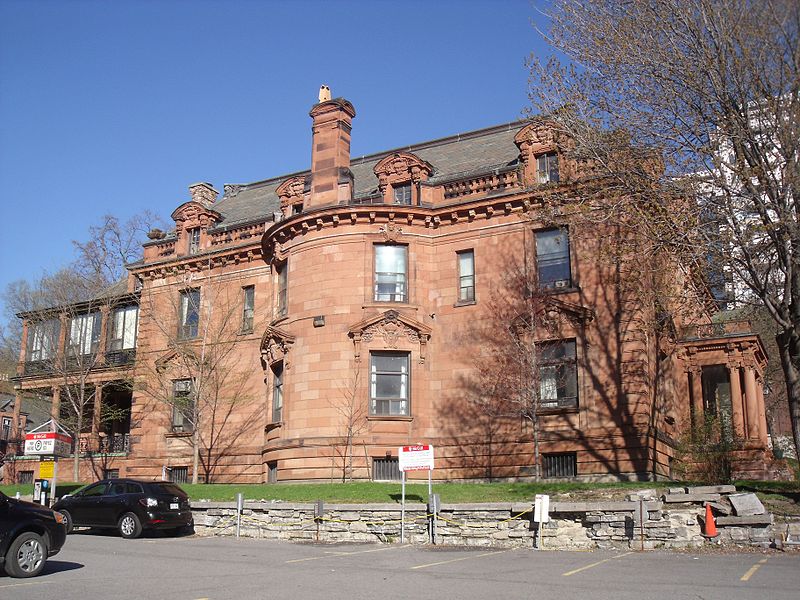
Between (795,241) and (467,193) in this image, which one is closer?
(795,241)

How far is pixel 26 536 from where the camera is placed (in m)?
13.0

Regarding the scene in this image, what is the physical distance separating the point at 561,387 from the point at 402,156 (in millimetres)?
10772

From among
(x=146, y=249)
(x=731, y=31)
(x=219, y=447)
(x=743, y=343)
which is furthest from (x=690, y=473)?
(x=146, y=249)

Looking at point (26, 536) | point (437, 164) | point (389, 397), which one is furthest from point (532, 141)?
point (26, 536)

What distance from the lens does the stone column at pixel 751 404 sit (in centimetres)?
3397

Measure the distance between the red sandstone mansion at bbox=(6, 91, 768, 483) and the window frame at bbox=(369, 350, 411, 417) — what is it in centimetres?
6

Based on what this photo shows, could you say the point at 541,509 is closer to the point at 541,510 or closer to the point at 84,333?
the point at 541,510

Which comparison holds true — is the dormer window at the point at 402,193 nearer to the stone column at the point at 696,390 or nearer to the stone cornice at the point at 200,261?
the stone cornice at the point at 200,261

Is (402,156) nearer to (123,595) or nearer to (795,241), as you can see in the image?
(795,241)

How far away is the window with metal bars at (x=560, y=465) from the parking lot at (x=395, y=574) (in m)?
9.71

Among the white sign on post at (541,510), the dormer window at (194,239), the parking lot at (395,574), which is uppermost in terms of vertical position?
the dormer window at (194,239)

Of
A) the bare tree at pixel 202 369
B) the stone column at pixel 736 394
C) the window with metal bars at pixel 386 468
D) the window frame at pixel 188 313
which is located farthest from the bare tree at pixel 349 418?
the stone column at pixel 736 394

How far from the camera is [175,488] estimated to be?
22.0 metres

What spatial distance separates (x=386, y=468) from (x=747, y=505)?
13475 millimetres
